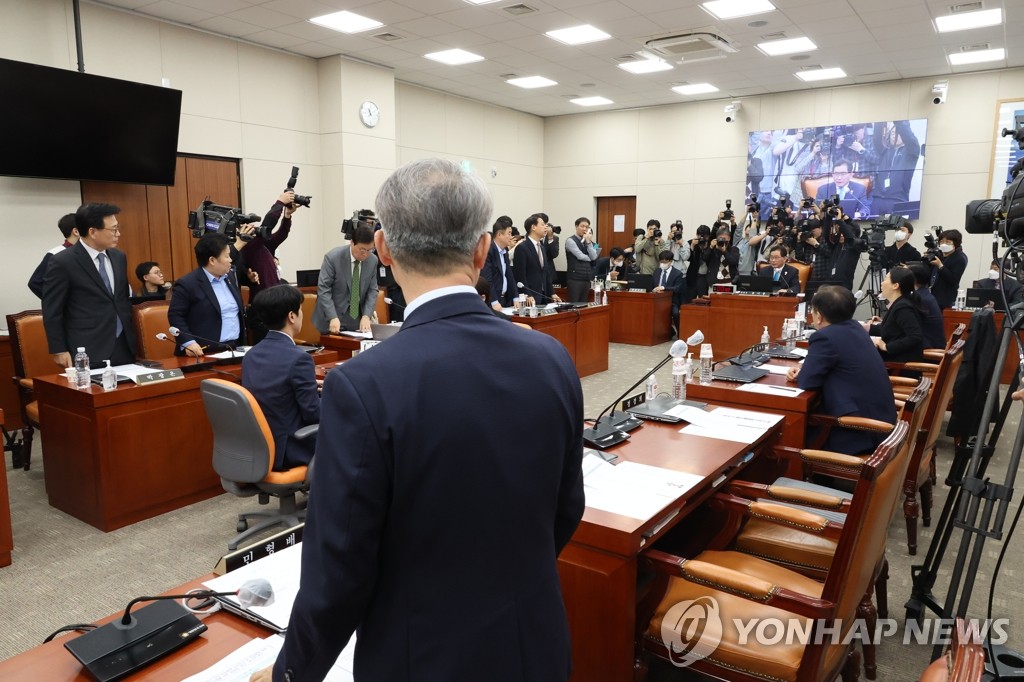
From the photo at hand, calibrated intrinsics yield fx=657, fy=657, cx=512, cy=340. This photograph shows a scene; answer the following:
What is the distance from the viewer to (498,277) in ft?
21.5

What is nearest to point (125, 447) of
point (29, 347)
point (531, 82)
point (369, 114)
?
point (29, 347)

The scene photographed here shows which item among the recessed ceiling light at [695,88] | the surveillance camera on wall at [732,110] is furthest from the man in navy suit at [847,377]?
the surveillance camera on wall at [732,110]

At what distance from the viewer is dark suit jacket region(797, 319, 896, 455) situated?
315 cm

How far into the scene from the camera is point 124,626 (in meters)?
1.20

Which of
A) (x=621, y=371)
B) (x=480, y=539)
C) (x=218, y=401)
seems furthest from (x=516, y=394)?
(x=621, y=371)

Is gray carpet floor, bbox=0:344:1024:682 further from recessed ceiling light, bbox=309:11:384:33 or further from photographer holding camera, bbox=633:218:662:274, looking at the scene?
photographer holding camera, bbox=633:218:662:274

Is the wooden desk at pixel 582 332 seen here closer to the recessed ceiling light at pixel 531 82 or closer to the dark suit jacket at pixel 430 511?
the recessed ceiling light at pixel 531 82

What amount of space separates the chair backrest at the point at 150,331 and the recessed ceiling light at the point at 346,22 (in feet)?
12.6

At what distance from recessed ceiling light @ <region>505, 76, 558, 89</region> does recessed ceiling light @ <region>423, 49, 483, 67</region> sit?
3.77 ft

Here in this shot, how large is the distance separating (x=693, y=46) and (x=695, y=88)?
8.01 feet

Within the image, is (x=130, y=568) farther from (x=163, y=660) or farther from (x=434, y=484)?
(x=434, y=484)

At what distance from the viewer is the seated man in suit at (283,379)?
9.62 ft

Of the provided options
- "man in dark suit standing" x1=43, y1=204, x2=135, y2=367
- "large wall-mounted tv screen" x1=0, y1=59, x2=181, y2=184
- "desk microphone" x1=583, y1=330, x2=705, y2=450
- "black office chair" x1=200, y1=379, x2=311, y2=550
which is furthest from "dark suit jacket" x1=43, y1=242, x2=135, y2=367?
"desk microphone" x1=583, y1=330, x2=705, y2=450

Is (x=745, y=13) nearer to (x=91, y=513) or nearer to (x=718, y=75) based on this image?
(x=718, y=75)
